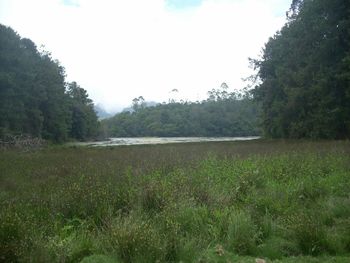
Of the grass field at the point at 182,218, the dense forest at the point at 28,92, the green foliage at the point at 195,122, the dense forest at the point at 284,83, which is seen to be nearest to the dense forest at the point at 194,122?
the green foliage at the point at 195,122

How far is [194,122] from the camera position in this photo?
331 ft

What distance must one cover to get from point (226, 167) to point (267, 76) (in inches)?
1371

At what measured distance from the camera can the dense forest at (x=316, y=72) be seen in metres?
30.4

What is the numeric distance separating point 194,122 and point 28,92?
59568 millimetres

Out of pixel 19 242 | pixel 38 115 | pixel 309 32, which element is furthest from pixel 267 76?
pixel 19 242

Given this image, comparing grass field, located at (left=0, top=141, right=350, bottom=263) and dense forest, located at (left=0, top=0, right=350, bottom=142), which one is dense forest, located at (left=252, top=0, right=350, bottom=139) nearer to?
dense forest, located at (left=0, top=0, right=350, bottom=142)

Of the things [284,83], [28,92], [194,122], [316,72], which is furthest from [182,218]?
[194,122]

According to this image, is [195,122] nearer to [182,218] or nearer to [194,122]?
[194,122]

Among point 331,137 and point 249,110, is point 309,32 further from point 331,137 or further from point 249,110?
point 249,110

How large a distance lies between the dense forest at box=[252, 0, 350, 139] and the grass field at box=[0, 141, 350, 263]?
21.4m

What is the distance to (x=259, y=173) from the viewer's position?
34.3ft

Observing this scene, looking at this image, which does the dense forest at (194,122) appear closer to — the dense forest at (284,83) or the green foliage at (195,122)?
the green foliage at (195,122)

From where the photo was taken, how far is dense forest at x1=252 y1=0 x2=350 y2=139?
99.9 feet

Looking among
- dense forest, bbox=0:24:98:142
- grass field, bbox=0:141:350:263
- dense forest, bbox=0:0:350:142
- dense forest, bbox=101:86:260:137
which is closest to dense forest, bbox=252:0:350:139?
dense forest, bbox=0:0:350:142
